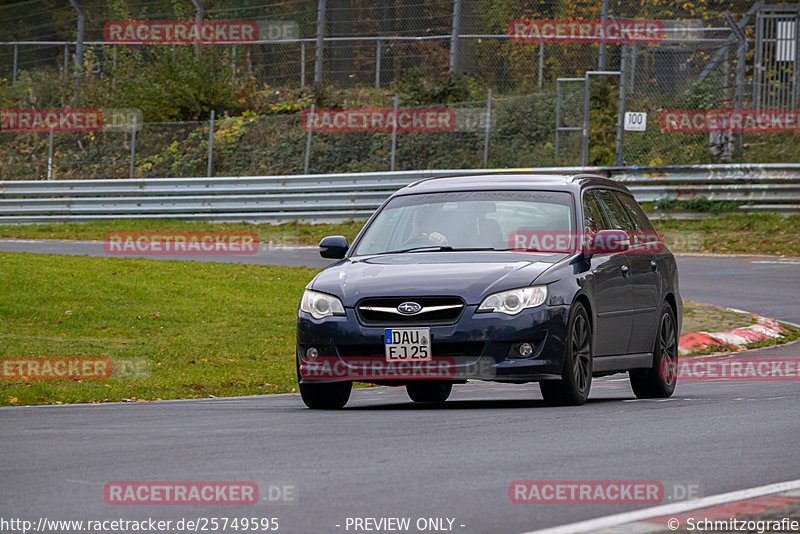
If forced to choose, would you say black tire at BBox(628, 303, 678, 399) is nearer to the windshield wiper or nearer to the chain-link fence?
the windshield wiper

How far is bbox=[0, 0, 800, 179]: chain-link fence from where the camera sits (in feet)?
94.9

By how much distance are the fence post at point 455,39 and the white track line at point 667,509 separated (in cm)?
2434

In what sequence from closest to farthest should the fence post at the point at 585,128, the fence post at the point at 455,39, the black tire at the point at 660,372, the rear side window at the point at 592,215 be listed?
the rear side window at the point at 592,215
the black tire at the point at 660,372
the fence post at the point at 585,128
the fence post at the point at 455,39

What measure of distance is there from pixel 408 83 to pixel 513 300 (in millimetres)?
23392

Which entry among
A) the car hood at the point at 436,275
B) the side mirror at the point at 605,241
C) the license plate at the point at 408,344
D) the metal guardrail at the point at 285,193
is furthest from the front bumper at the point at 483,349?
the metal guardrail at the point at 285,193

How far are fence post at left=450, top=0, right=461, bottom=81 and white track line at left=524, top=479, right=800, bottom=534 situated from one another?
24.3m

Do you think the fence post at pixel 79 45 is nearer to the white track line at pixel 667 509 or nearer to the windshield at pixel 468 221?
the windshield at pixel 468 221

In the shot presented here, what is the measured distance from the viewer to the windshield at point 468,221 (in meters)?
10.2

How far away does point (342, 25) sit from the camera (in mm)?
31688

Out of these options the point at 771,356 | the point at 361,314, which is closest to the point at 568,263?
the point at 361,314

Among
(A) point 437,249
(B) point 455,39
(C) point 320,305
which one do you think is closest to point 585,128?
(B) point 455,39

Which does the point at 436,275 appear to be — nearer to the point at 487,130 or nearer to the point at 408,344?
the point at 408,344

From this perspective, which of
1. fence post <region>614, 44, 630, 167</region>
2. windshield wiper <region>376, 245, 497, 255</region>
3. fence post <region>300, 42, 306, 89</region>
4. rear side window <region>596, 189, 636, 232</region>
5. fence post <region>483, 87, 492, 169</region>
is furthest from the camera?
fence post <region>300, 42, 306, 89</region>

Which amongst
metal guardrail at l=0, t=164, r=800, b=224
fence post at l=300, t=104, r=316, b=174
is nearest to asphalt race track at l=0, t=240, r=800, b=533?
metal guardrail at l=0, t=164, r=800, b=224
